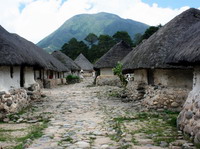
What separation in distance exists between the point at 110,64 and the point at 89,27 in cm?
14267

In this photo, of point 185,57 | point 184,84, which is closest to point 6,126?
point 185,57

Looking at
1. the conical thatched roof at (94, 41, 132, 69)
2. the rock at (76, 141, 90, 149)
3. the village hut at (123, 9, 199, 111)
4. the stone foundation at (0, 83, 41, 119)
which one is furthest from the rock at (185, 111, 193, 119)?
the conical thatched roof at (94, 41, 132, 69)

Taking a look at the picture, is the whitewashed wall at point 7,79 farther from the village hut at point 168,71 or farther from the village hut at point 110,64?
the village hut at point 110,64

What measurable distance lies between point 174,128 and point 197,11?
7232mm

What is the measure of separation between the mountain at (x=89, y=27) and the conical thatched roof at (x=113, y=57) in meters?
115

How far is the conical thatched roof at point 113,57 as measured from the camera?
1169 inches

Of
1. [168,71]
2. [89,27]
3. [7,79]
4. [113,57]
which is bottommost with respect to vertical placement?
[7,79]

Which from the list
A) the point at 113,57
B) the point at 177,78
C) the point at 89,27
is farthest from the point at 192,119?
the point at 89,27

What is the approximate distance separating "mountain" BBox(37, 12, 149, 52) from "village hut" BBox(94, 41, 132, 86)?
11496 cm

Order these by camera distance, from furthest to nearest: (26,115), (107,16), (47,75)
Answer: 1. (107,16)
2. (47,75)
3. (26,115)

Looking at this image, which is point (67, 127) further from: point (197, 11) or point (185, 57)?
point (197, 11)

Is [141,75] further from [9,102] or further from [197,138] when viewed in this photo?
[197,138]

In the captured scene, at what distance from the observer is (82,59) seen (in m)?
53.6

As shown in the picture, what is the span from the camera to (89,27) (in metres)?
169
